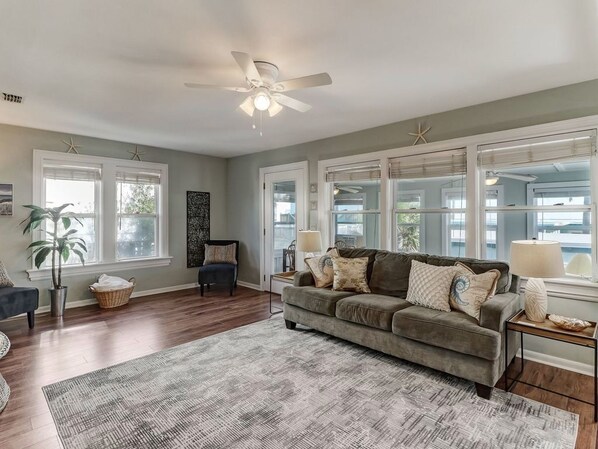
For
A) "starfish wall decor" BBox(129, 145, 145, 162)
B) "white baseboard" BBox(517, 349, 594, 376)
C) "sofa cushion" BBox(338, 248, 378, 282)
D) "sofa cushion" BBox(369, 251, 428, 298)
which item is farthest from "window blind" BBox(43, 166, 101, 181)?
"white baseboard" BBox(517, 349, 594, 376)

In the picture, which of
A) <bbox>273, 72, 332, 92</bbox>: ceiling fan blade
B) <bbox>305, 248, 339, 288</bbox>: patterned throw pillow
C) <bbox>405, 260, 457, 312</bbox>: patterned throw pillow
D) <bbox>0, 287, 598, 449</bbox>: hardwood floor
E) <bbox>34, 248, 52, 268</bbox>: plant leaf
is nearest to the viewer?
<bbox>0, 287, 598, 449</bbox>: hardwood floor

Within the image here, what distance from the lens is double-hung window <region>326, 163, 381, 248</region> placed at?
14.5 feet

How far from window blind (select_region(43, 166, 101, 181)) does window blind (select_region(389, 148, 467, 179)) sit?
4415 mm

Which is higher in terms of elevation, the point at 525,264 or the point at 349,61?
the point at 349,61

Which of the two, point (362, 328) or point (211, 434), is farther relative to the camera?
point (362, 328)

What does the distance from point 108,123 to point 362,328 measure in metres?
3.98

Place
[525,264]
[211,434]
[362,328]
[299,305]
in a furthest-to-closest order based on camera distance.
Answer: [299,305], [362,328], [525,264], [211,434]

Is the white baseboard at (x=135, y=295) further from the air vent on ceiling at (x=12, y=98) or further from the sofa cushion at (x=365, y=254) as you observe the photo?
the sofa cushion at (x=365, y=254)

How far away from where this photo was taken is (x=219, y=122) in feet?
13.4

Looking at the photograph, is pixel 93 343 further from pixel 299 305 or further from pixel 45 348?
pixel 299 305

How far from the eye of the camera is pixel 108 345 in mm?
3340

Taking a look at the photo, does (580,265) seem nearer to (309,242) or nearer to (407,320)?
(407,320)

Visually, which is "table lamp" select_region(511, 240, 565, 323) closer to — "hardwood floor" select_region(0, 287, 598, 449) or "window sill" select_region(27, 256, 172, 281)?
"hardwood floor" select_region(0, 287, 598, 449)

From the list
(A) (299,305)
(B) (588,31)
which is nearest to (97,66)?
(A) (299,305)
